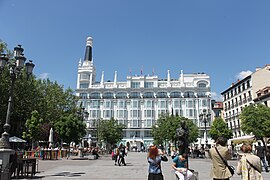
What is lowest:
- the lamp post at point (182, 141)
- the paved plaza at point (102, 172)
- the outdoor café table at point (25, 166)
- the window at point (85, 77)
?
the paved plaza at point (102, 172)

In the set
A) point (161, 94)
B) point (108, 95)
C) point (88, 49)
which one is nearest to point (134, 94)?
point (108, 95)

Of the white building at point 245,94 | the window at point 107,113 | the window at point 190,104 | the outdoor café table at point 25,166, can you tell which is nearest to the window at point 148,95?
the window at point 190,104

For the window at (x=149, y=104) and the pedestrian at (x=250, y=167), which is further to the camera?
the window at (x=149, y=104)

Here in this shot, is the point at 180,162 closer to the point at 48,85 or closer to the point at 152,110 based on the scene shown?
the point at 48,85

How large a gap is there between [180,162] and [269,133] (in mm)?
25933

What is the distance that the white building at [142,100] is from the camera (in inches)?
2995

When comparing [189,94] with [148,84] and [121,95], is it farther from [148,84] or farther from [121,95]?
[121,95]

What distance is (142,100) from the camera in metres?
78.7

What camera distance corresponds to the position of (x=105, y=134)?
49.6 meters

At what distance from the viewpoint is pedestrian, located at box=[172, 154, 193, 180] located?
5.79 metres

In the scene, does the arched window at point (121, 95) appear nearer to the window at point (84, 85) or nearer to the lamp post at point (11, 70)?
the window at point (84, 85)

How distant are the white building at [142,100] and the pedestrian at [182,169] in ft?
229

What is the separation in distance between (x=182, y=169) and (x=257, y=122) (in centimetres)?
2538

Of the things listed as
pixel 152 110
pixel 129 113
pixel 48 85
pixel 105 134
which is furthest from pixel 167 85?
pixel 48 85
